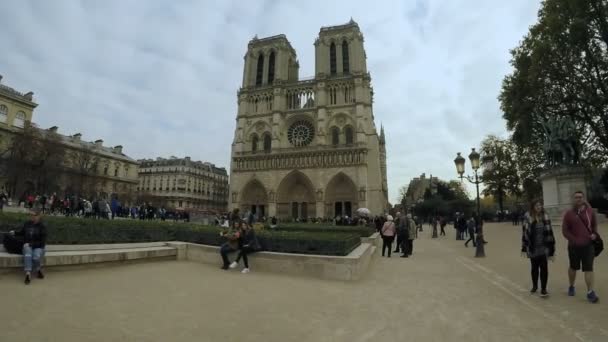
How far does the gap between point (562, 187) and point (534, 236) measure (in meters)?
16.1

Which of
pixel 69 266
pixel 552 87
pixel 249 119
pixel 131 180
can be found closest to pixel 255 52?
pixel 249 119

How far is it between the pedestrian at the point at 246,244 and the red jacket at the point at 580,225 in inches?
233

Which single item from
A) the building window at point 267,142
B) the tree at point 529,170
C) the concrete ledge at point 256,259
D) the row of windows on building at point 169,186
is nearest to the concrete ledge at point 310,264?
the concrete ledge at point 256,259

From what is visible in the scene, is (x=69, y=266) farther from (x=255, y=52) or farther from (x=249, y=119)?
(x=255, y=52)

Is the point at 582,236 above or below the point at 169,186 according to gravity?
below

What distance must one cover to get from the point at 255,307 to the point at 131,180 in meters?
53.5

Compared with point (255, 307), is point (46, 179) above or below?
above

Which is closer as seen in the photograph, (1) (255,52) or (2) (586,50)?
(2) (586,50)

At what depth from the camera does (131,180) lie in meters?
50.0

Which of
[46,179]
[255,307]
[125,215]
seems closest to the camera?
[255,307]

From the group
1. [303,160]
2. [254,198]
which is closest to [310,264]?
[303,160]

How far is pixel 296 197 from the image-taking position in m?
40.8

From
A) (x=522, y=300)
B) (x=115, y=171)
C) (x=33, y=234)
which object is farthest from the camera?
(x=115, y=171)

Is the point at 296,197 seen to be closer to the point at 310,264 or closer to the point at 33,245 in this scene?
the point at 310,264
